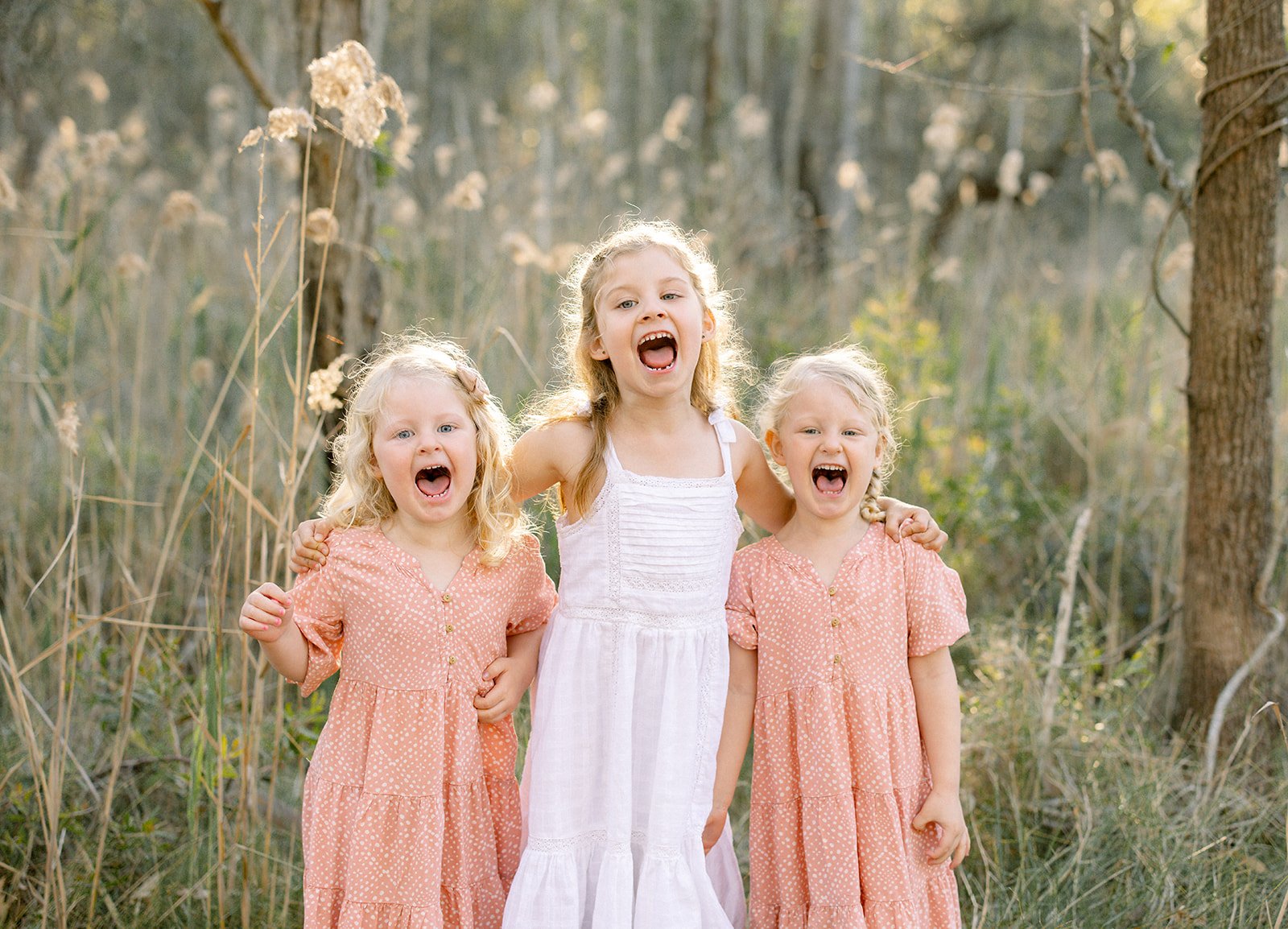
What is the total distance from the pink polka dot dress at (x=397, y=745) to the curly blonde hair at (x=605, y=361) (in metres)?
0.33

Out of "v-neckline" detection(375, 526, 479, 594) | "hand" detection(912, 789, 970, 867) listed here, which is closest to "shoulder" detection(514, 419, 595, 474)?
"v-neckline" detection(375, 526, 479, 594)

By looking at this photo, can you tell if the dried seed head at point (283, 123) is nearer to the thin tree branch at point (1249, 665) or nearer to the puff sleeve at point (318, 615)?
the puff sleeve at point (318, 615)

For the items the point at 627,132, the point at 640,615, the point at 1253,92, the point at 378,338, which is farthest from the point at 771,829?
the point at 627,132

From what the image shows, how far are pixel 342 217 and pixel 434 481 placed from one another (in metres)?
1.01

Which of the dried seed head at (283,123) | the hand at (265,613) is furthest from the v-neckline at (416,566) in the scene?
the dried seed head at (283,123)

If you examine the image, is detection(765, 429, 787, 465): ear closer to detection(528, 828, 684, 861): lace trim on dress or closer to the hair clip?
the hair clip

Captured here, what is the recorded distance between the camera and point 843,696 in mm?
2051

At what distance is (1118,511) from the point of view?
374cm

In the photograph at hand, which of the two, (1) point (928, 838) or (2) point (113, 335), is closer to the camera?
(1) point (928, 838)

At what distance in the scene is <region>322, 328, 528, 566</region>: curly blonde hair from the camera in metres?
2.03

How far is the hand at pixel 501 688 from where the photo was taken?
2021mm

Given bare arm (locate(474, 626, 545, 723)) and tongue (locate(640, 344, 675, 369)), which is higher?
tongue (locate(640, 344, 675, 369))

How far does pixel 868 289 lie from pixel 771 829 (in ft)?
15.6

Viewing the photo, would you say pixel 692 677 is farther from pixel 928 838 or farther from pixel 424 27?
pixel 424 27
